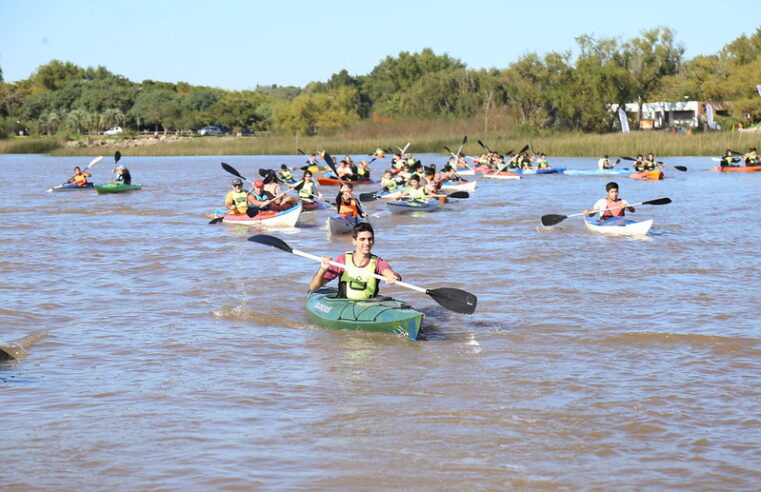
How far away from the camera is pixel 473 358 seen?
8.20m

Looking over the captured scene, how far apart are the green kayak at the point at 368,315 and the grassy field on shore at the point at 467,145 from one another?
35.0 m

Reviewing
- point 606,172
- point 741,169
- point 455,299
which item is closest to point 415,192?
point 455,299

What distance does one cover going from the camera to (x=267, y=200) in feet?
62.5

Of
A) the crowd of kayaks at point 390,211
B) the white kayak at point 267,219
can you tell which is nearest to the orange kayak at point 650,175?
the crowd of kayaks at point 390,211

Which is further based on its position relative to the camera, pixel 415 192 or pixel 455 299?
pixel 415 192

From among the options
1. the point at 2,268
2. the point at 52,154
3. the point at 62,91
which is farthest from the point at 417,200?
the point at 62,91

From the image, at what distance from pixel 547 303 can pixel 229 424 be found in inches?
214

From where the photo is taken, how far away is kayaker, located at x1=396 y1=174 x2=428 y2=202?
21141 millimetres

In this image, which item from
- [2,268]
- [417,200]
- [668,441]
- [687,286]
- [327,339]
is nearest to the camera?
[668,441]

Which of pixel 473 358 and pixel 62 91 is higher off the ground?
pixel 62 91

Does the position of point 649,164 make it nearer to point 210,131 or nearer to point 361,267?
point 361,267

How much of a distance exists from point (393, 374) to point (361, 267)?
5.28ft

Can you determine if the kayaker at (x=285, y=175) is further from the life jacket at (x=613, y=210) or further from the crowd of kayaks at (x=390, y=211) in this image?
the life jacket at (x=613, y=210)

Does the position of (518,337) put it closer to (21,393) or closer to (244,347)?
(244,347)
